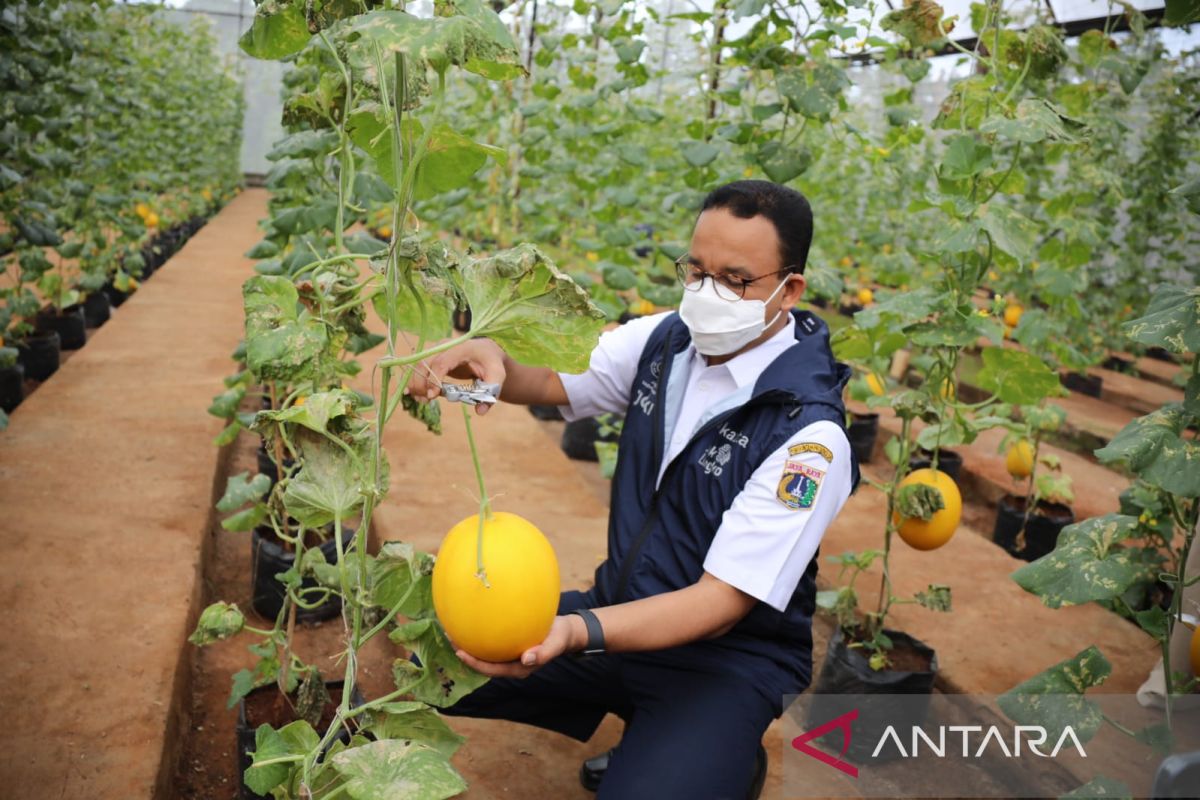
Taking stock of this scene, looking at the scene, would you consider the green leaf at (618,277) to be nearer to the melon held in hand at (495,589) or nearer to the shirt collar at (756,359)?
the shirt collar at (756,359)

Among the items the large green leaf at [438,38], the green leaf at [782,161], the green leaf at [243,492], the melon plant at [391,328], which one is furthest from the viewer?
the green leaf at [782,161]

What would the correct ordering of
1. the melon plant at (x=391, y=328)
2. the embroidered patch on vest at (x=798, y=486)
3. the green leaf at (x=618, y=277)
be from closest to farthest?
the melon plant at (x=391, y=328)
the embroidered patch on vest at (x=798, y=486)
the green leaf at (x=618, y=277)

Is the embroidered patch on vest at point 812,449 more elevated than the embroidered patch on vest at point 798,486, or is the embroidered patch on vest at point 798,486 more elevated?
the embroidered patch on vest at point 812,449

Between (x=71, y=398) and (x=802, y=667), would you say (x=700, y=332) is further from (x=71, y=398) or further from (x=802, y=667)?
(x=71, y=398)

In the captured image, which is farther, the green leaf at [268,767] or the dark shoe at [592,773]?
the dark shoe at [592,773]

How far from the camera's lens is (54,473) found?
11.3 ft

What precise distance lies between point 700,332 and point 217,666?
177 centimetres

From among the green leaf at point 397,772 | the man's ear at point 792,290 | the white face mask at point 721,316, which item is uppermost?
the man's ear at point 792,290

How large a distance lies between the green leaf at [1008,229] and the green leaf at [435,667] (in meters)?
1.70

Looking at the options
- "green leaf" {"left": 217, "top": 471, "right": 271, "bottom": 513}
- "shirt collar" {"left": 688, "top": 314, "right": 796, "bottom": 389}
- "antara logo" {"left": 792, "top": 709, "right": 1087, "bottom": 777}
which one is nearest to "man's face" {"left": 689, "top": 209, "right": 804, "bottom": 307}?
"shirt collar" {"left": 688, "top": 314, "right": 796, "bottom": 389}

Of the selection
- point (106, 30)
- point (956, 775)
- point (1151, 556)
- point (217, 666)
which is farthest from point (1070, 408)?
point (106, 30)

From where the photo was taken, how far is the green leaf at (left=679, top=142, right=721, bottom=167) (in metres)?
3.50

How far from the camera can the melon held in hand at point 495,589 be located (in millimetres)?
1468

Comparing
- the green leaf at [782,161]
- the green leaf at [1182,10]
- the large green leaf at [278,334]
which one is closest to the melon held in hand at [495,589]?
the large green leaf at [278,334]
